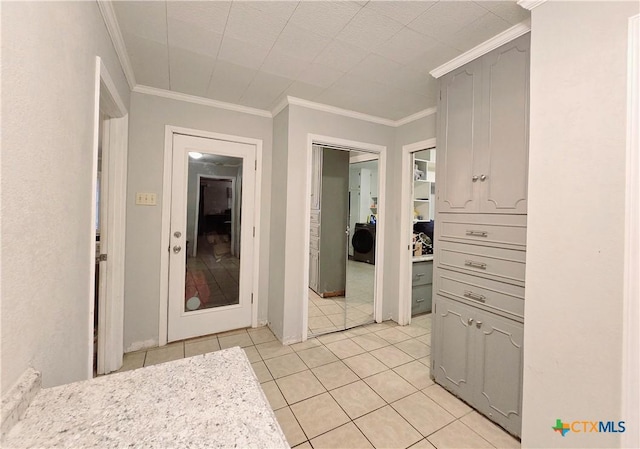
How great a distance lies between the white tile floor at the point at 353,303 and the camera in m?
3.22

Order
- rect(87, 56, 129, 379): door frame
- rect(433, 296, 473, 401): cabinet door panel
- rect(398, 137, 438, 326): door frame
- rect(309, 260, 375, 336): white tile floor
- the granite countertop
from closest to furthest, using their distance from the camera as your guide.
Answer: the granite countertop, rect(433, 296, 473, 401): cabinet door panel, rect(87, 56, 129, 379): door frame, rect(398, 137, 438, 326): door frame, rect(309, 260, 375, 336): white tile floor

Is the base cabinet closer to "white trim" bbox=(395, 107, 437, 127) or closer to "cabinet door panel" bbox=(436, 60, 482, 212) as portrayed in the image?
"cabinet door panel" bbox=(436, 60, 482, 212)

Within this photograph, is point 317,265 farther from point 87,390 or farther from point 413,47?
point 87,390

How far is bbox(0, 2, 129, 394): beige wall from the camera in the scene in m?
0.68

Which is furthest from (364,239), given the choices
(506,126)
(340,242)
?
(506,126)

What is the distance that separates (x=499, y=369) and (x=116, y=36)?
3208 millimetres

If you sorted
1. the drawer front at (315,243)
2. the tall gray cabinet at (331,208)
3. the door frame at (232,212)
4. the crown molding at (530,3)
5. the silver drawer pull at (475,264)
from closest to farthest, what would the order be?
the crown molding at (530,3) → the silver drawer pull at (475,264) → the door frame at (232,212) → the tall gray cabinet at (331,208) → the drawer front at (315,243)

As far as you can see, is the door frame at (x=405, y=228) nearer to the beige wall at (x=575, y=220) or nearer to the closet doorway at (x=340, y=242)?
the closet doorway at (x=340, y=242)

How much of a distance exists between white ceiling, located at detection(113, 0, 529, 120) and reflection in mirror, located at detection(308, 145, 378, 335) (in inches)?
36.2

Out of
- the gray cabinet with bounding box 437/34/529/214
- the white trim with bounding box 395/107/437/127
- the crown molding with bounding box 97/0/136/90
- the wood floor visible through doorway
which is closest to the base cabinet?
the gray cabinet with bounding box 437/34/529/214

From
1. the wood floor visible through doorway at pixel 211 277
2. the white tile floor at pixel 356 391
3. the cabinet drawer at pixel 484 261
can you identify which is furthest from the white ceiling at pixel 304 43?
the white tile floor at pixel 356 391

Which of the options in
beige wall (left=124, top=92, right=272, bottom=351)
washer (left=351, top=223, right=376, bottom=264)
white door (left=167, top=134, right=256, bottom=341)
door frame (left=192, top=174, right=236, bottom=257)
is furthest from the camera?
washer (left=351, top=223, right=376, bottom=264)

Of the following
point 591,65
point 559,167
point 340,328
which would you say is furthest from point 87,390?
point 340,328

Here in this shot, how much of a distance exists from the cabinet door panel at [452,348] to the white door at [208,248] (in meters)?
1.94
